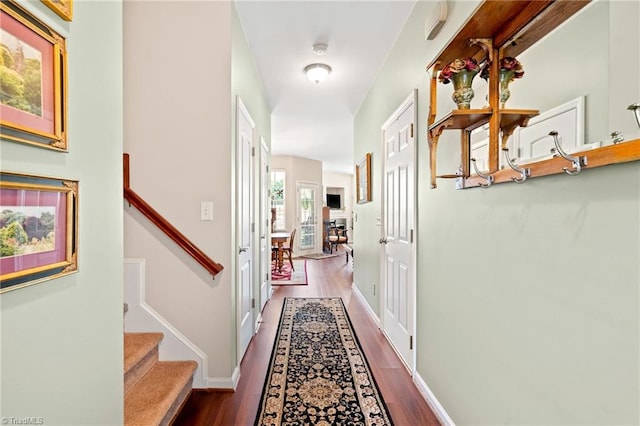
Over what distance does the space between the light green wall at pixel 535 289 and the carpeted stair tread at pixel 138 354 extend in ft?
5.85

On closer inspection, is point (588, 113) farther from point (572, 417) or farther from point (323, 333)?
point (323, 333)

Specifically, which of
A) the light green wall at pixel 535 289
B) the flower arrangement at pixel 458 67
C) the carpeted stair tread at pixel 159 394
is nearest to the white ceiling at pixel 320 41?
the light green wall at pixel 535 289

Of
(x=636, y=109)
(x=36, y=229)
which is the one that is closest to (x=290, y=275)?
(x=36, y=229)

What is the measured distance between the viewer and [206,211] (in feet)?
7.10

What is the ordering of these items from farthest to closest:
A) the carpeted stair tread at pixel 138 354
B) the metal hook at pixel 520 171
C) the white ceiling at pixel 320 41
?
the white ceiling at pixel 320 41 → the carpeted stair tread at pixel 138 354 → the metal hook at pixel 520 171

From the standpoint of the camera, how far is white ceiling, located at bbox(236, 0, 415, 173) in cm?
234

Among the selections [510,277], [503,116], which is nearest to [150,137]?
[503,116]

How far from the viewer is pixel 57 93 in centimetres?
85

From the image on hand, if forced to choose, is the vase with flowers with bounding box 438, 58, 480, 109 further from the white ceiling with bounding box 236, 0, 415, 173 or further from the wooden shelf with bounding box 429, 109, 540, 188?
the white ceiling with bounding box 236, 0, 415, 173

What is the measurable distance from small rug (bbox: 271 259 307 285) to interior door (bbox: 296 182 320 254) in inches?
61.3

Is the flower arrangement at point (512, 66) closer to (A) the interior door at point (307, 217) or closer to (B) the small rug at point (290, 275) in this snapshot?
(B) the small rug at point (290, 275)

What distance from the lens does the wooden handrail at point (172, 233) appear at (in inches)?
82.4

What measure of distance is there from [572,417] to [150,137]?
256 centimetres

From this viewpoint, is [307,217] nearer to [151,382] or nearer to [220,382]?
[220,382]
